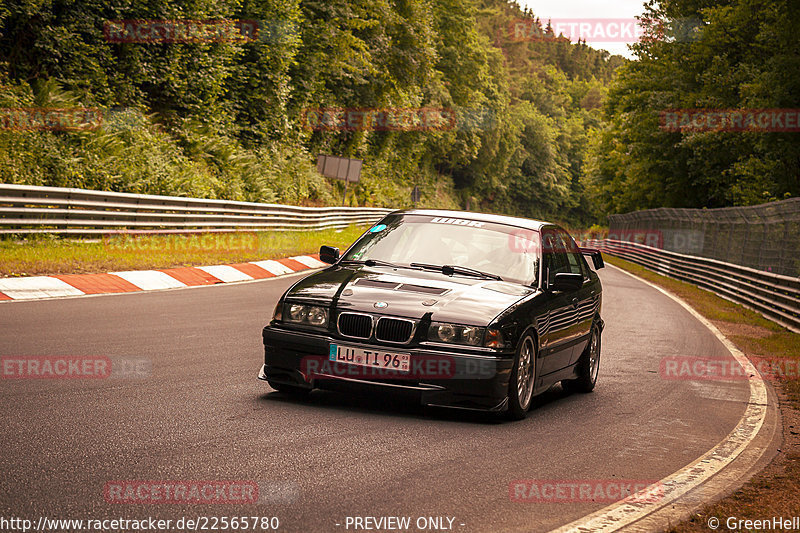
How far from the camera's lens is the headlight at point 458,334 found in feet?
21.4

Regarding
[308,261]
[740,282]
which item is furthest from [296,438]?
[740,282]

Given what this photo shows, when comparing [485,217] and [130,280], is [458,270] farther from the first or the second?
[130,280]

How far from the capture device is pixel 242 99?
36.0 metres

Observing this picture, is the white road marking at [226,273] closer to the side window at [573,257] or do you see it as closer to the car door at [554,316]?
the side window at [573,257]

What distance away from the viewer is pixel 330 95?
156 ft

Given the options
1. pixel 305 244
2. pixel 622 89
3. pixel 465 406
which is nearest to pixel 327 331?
pixel 465 406

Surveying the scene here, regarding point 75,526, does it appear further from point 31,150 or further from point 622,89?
point 622,89

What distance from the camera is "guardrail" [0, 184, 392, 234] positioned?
15.7 meters

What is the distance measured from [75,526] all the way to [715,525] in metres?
2.91

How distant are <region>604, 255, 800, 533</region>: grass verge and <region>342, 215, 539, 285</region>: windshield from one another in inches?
93.7

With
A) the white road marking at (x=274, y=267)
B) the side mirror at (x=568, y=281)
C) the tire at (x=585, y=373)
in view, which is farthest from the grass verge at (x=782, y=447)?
the white road marking at (x=274, y=267)

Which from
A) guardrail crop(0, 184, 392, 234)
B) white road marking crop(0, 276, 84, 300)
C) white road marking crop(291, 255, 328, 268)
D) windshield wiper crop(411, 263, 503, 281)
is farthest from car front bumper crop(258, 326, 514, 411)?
white road marking crop(291, 255, 328, 268)

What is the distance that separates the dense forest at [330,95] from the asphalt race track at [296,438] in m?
11.7

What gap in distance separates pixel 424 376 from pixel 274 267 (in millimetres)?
15156
